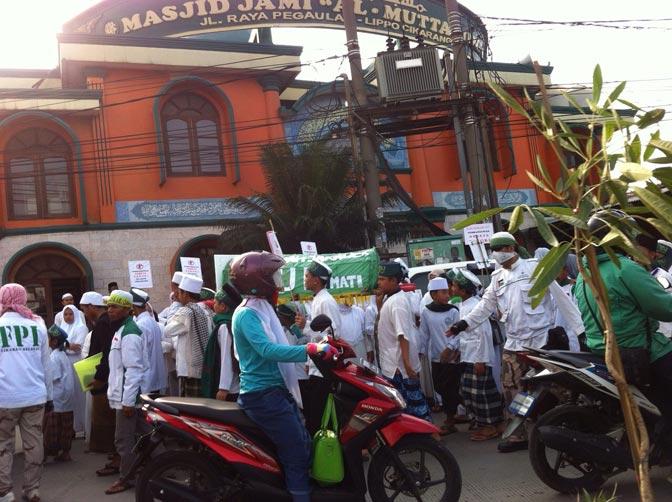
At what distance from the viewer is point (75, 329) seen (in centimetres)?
917

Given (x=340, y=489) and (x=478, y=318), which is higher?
(x=478, y=318)

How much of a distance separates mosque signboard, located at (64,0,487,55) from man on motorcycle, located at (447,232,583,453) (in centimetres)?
1240

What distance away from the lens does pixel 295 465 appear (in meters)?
4.09

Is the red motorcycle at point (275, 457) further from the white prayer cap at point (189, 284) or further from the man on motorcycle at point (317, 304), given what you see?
the white prayer cap at point (189, 284)

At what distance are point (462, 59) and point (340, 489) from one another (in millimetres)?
11211

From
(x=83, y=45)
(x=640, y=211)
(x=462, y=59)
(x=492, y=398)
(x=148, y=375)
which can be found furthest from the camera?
(x=83, y=45)

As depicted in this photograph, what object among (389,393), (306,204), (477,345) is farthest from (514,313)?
(306,204)

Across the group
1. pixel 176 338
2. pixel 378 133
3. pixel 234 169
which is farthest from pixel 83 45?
pixel 176 338

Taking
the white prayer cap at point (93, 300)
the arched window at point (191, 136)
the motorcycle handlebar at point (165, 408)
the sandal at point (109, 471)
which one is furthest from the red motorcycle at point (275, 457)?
the arched window at point (191, 136)

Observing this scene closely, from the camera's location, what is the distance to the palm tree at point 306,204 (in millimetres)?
14773

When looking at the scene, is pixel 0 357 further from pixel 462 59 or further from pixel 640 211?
pixel 462 59

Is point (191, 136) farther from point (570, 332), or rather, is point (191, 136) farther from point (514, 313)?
point (570, 332)

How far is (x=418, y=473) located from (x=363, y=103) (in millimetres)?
10164

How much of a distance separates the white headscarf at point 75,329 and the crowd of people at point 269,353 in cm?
128
